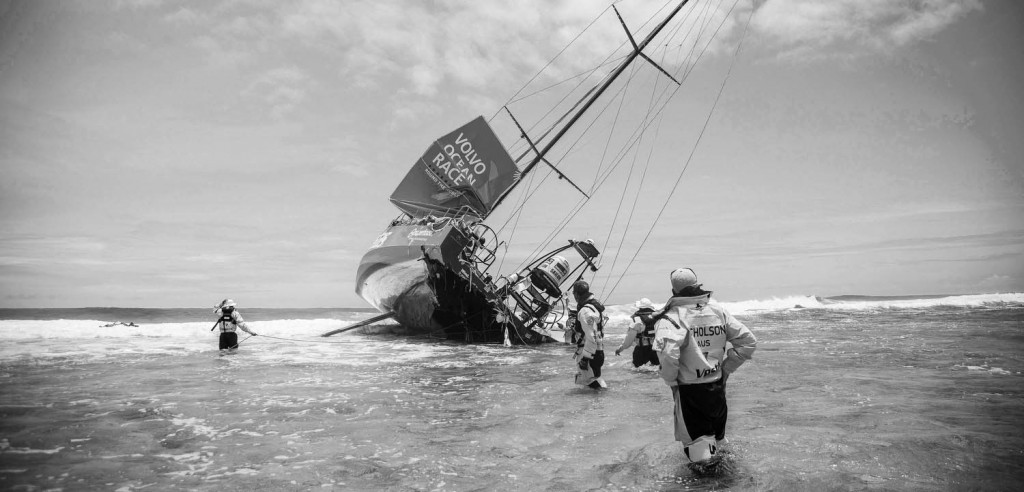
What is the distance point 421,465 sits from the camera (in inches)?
193

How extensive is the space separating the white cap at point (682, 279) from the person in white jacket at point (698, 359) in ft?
0.04

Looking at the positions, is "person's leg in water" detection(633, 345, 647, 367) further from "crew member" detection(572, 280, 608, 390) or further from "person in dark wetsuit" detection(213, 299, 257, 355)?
"person in dark wetsuit" detection(213, 299, 257, 355)

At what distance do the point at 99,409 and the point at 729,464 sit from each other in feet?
27.7

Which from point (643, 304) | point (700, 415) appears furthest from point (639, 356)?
point (700, 415)

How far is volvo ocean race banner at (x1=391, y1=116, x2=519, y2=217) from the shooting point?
61.2ft

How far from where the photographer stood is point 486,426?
6445mm

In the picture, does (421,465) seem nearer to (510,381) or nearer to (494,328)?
(510,381)

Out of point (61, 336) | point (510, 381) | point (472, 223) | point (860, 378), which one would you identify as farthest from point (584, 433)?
point (61, 336)

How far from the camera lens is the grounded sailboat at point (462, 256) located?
17016 millimetres

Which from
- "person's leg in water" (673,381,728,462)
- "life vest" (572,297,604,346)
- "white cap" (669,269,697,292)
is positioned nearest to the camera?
"person's leg in water" (673,381,728,462)

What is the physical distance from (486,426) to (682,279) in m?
3.31

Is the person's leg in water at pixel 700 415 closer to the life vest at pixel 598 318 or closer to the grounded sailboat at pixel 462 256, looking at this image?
the life vest at pixel 598 318

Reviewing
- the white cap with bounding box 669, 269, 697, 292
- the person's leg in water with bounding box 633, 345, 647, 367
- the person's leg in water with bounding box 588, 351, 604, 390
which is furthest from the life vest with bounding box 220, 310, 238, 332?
the white cap with bounding box 669, 269, 697, 292

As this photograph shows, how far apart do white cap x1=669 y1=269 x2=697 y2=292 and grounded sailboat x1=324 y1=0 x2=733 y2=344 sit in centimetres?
1177
